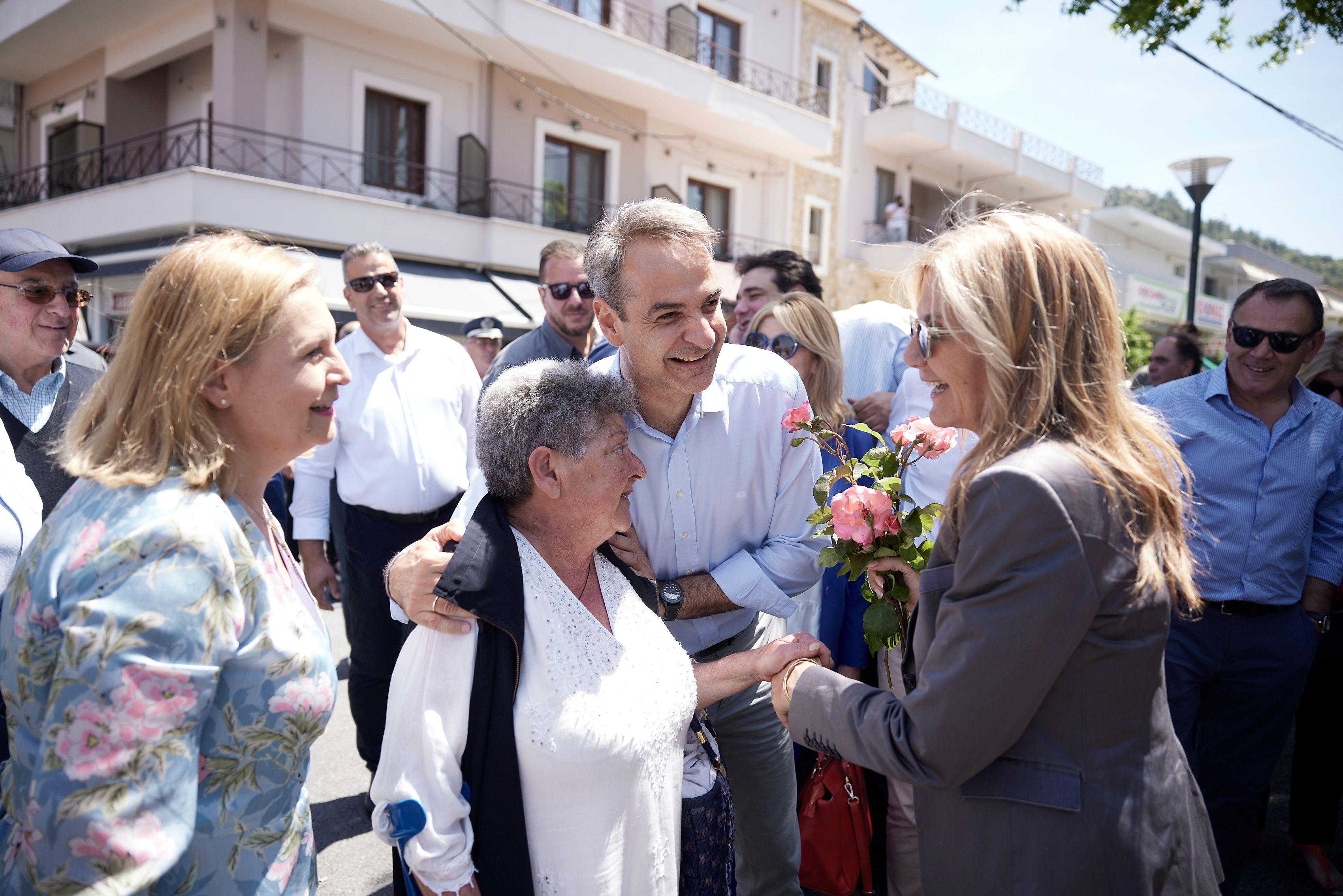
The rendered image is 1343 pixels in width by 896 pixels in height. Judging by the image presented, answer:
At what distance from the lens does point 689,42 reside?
1803cm

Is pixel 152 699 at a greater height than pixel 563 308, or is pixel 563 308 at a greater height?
pixel 563 308

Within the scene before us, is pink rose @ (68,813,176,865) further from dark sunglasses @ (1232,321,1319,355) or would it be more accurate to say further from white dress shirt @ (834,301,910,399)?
dark sunglasses @ (1232,321,1319,355)

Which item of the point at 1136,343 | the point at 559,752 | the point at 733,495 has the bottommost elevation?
the point at 559,752

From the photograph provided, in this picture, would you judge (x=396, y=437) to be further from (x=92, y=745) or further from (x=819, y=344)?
(x=92, y=745)

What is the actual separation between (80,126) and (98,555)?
688 inches

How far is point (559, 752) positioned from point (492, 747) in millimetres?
143

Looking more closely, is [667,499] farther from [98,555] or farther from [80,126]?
[80,126]

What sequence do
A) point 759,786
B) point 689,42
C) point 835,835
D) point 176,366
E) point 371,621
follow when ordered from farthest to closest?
point 689,42
point 371,621
point 835,835
point 759,786
point 176,366

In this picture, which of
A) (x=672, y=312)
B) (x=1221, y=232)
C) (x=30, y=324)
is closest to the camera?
(x=672, y=312)

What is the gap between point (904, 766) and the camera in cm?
163

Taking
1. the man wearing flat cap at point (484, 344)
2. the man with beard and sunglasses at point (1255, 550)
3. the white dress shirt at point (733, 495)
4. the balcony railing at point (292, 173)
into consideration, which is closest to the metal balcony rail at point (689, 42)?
the balcony railing at point (292, 173)

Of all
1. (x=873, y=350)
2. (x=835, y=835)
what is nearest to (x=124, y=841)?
(x=835, y=835)

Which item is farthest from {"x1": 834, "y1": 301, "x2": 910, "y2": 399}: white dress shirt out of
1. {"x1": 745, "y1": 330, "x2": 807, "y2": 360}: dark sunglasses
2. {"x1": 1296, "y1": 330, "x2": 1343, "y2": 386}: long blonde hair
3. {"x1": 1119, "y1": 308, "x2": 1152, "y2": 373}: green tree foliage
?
{"x1": 1119, "y1": 308, "x2": 1152, "y2": 373}: green tree foliage

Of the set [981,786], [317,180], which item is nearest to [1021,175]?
[317,180]
